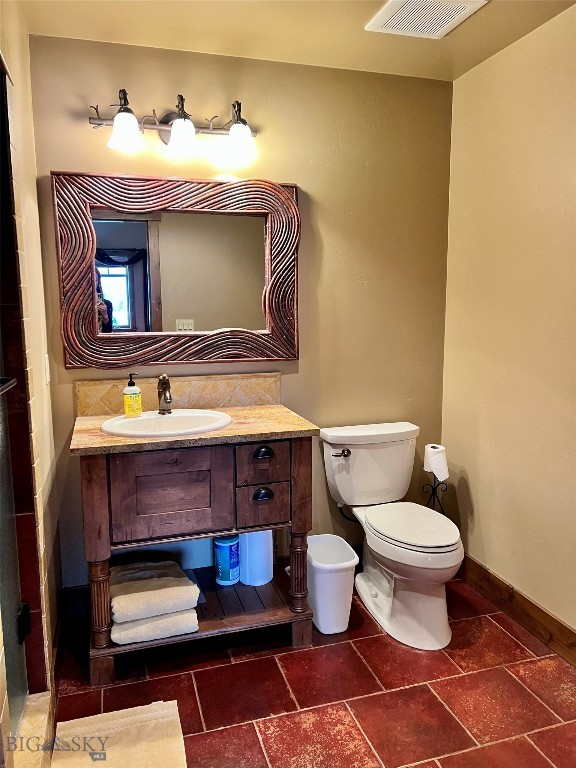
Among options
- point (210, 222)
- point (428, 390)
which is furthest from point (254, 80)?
point (428, 390)

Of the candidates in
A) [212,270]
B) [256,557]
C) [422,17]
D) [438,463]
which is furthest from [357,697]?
[422,17]

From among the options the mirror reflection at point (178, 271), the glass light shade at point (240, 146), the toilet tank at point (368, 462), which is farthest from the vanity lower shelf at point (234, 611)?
the glass light shade at point (240, 146)

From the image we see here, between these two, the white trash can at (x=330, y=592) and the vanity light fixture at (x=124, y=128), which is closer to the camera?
the vanity light fixture at (x=124, y=128)

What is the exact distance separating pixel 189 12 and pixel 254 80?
1.49 feet

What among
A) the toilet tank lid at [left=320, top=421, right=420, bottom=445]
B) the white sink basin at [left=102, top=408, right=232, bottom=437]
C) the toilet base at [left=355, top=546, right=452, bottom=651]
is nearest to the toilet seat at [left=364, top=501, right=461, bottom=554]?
the toilet base at [left=355, top=546, right=452, bottom=651]

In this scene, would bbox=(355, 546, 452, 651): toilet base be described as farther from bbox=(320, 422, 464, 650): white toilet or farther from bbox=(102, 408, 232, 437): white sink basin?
bbox=(102, 408, 232, 437): white sink basin

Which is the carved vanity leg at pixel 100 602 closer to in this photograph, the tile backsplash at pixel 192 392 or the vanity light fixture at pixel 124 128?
the tile backsplash at pixel 192 392

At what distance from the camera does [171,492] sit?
2.06 metres

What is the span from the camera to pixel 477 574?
2701 millimetres

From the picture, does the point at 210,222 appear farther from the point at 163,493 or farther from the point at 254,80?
the point at 163,493

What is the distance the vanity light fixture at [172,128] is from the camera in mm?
2227

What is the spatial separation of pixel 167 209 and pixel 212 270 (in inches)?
11.9

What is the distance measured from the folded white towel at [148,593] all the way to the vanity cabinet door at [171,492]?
24 centimetres

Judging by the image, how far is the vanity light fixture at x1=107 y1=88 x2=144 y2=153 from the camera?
7.27ft
